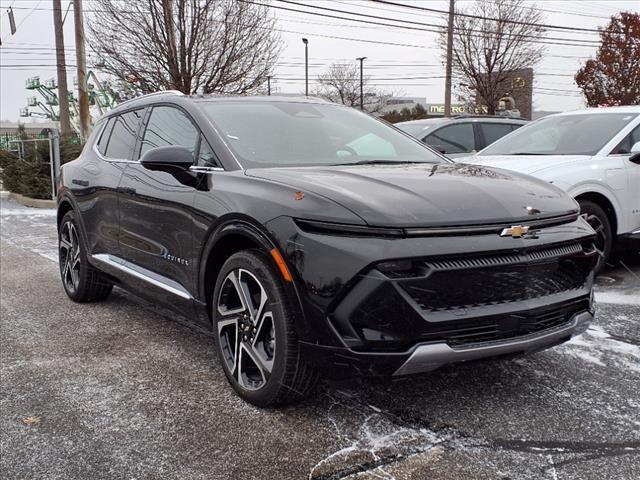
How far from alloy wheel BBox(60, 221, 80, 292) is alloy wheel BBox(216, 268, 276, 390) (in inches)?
97.5

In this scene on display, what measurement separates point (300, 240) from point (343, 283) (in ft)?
0.97

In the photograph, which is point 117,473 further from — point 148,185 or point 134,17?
point 134,17

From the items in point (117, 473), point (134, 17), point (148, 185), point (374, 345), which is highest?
point (134, 17)

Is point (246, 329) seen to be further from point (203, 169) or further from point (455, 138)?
point (455, 138)

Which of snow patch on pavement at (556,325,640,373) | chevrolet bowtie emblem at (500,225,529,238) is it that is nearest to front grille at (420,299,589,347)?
chevrolet bowtie emblem at (500,225,529,238)

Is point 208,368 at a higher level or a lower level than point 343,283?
lower

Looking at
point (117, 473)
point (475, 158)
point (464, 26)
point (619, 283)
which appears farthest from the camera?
point (464, 26)

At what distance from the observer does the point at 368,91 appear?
2335 inches

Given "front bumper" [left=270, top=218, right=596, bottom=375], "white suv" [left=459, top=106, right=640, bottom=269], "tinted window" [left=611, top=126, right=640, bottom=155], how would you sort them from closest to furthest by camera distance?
1. "front bumper" [left=270, top=218, right=596, bottom=375]
2. "white suv" [left=459, top=106, right=640, bottom=269]
3. "tinted window" [left=611, top=126, right=640, bottom=155]

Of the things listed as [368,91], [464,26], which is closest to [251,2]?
[464,26]

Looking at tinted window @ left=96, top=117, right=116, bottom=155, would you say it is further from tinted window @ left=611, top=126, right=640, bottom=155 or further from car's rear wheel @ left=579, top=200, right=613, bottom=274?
tinted window @ left=611, top=126, right=640, bottom=155

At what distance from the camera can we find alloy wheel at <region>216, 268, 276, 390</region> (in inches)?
117

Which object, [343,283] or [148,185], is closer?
[343,283]

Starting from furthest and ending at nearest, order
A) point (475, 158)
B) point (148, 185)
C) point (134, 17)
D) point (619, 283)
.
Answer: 1. point (134, 17)
2. point (475, 158)
3. point (619, 283)
4. point (148, 185)
